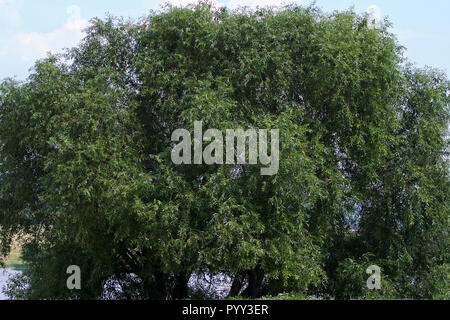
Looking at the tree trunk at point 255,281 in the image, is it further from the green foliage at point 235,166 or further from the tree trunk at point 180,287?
the tree trunk at point 180,287

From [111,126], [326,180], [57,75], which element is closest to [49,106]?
[57,75]

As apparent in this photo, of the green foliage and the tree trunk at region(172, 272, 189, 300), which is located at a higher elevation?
the green foliage

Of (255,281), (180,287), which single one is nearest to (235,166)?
(255,281)

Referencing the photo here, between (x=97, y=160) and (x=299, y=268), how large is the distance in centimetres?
514

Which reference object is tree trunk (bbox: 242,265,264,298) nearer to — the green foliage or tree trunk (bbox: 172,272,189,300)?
the green foliage

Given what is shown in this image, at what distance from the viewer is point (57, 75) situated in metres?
13.2

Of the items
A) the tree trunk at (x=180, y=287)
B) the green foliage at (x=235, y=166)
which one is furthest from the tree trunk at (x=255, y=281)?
the tree trunk at (x=180, y=287)

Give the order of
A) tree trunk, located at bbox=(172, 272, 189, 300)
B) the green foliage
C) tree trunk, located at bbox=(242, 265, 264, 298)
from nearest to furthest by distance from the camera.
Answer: the green foliage → tree trunk, located at bbox=(242, 265, 264, 298) → tree trunk, located at bbox=(172, 272, 189, 300)

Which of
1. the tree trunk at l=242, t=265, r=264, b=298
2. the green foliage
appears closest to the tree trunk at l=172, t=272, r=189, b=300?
the green foliage

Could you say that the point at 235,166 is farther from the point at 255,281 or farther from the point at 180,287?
the point at 180,287

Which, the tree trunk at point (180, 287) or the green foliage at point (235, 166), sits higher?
the green foliage at point (235, 166)

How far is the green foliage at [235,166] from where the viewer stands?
1161cm

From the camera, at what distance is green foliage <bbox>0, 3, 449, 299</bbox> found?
11.6m

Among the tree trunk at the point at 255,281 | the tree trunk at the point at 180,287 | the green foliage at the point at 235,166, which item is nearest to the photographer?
the green foliage at the point at 235,166
